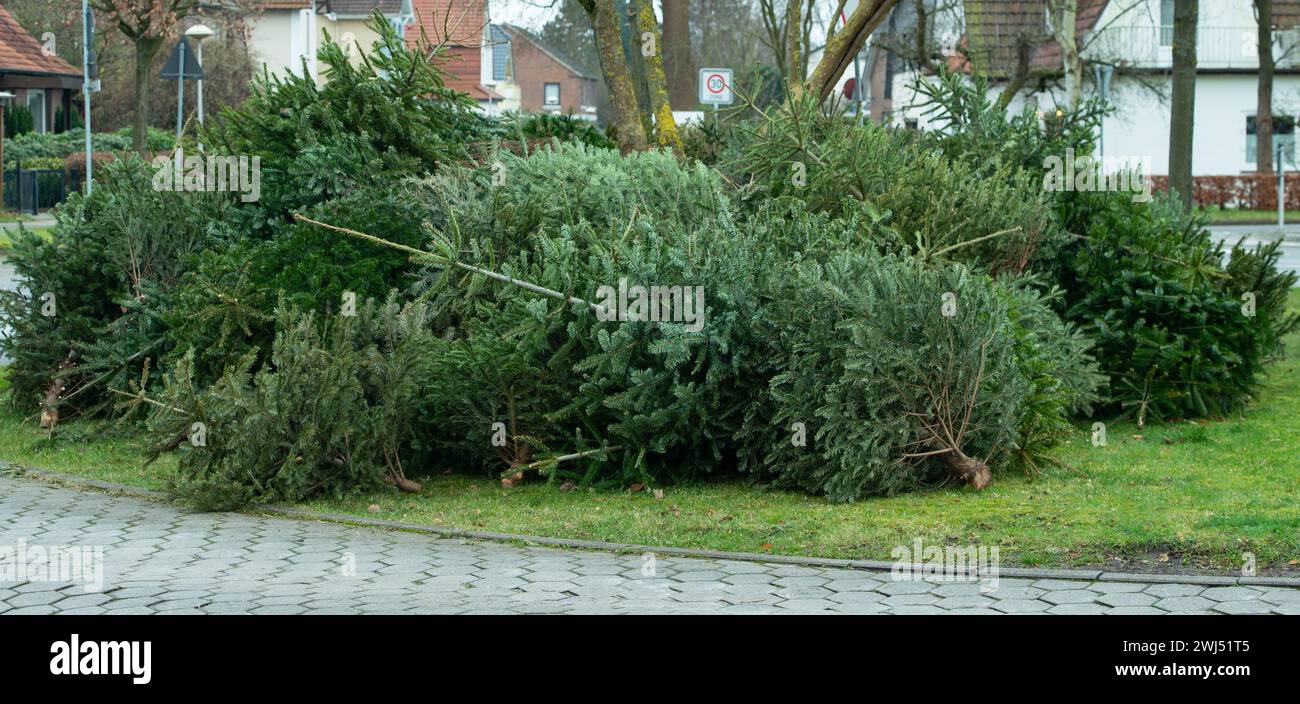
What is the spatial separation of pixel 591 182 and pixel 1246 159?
47139mm

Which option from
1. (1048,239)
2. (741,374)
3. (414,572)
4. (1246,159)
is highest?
(1246,159)

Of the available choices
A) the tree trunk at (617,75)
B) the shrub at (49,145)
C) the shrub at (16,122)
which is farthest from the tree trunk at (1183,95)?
the shrub at (16,122)

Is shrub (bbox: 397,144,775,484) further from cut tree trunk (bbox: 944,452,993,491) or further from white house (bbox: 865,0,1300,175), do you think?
white house (bbox: 865,0,1300,175)

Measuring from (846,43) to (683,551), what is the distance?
8.99m

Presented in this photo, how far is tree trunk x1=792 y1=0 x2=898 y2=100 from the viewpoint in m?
15.4

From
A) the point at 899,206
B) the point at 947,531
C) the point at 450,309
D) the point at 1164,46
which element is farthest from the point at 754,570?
the point at 1164,46

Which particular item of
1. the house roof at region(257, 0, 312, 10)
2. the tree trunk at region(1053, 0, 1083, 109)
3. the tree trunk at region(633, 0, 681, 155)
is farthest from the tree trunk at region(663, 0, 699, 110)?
the house roof at region(257, 0, 312, 10)

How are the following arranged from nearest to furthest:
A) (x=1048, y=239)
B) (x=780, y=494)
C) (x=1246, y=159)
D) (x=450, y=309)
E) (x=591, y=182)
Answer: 1. (x=780, y=494)
2. (x=450, y=309)
3. (x=591, y=182)
4. (x=1048, y=239)
5. (x=1246, y=159)

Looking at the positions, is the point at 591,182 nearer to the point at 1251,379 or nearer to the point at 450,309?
the point at 450,309

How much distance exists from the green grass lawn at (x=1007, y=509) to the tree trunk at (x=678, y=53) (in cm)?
1588

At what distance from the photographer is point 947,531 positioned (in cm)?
793

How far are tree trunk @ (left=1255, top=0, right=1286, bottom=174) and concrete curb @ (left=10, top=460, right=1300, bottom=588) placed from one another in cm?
3768

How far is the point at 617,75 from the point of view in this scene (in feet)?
48.7
